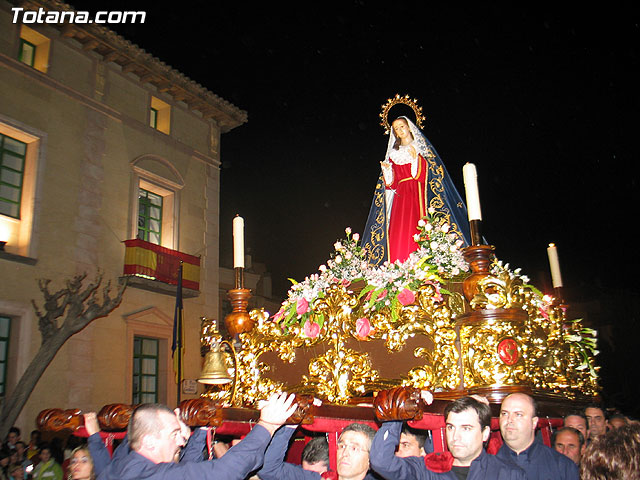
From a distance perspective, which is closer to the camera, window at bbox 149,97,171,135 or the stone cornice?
the stone cornice

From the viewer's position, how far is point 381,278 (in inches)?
132

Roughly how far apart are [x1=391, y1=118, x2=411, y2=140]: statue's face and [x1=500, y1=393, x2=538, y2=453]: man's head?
9.82 feet

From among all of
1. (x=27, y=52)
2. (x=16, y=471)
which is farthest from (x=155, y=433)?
(x=27, y=52)

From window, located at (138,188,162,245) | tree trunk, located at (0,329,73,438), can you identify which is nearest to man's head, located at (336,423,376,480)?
tree trunk, located at (0,329,73,438)

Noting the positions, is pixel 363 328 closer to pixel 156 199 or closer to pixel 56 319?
pixel 56 319

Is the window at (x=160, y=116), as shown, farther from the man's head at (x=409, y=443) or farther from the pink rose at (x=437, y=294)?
the man's head at (x=409, y=443)

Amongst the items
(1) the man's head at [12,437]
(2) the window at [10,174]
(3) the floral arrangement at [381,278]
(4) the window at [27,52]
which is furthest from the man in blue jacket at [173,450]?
(4) the window at [27,52]

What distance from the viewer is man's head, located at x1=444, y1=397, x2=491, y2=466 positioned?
2.50 meters

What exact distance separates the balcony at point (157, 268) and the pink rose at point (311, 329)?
32.1ft

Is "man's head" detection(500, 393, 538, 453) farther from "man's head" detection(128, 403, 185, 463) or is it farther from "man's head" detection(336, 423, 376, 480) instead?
"man's head" detection(128, 403, 185, 463)

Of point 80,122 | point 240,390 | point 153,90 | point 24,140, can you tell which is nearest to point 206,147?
point 153,90

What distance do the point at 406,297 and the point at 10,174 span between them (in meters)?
10.9

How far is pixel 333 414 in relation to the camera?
2791 mm

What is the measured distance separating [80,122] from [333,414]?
11930 mm
